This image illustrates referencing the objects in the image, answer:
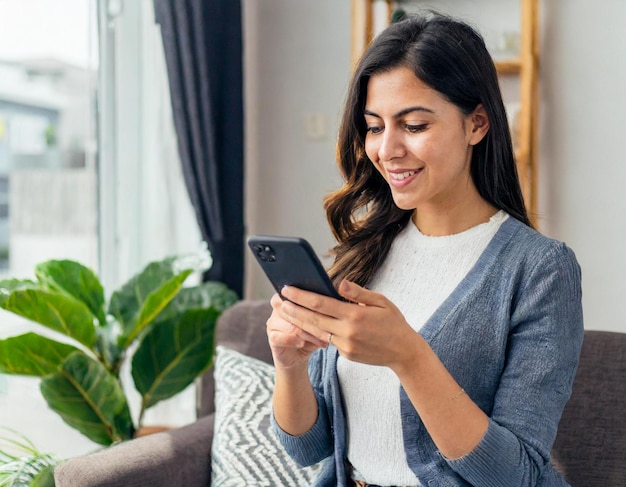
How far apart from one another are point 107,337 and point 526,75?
5.32 ft

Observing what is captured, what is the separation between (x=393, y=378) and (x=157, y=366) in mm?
1198

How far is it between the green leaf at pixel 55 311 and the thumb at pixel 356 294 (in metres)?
1.22

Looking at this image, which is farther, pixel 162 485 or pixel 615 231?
pixel 615 231

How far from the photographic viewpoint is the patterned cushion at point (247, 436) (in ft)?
5.85

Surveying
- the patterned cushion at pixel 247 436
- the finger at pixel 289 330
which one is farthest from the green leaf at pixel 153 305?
the finger at pixel 289 330

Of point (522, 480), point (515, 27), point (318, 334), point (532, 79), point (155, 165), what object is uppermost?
point (515, 27)

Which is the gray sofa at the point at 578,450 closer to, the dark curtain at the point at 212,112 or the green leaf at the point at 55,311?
the green leaf at the point at 55,311

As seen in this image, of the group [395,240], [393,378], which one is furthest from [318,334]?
[395,240]

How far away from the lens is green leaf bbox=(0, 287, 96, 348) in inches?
81.3

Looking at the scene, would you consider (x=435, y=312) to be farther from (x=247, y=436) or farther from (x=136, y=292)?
(x=136, y=292)

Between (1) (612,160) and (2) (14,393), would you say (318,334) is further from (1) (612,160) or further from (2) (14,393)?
(1) (612,160)

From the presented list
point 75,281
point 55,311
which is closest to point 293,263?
point 55,311

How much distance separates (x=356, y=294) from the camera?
107cm

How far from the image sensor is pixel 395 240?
149cm
